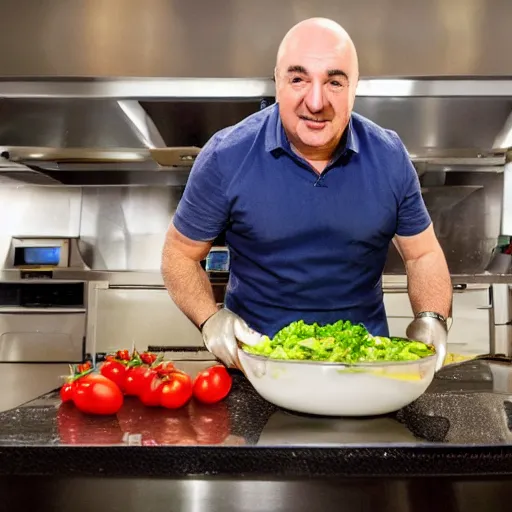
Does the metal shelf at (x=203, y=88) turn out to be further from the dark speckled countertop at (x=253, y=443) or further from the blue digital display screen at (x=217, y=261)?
the dark speckled countertop at (x=253, y=443)

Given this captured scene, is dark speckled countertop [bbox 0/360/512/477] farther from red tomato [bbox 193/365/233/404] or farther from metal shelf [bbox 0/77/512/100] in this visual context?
metal shelf [bbox 0/77/512/100]

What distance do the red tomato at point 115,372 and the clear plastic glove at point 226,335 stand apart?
300mm

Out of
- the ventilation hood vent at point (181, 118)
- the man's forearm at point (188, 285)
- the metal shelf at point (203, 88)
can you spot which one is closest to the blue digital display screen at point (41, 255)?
the ventilation hood vent at point (181, 118)

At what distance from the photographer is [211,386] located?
1.32 m

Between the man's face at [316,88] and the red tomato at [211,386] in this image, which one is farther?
the man's face at [316,88]

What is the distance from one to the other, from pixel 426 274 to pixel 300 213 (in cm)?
43

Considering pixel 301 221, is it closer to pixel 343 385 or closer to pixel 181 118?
pixel 343 385

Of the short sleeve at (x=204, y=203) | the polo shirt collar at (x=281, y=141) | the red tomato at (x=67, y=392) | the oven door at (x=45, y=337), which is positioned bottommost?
the oven door at (x=45, y=337)

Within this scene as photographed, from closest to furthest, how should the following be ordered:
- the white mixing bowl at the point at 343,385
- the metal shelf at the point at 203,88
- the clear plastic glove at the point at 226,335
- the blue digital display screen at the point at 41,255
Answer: the white mixing bowl at the point at 343,385 < the clear plastic glove at the point at 226,335 < the metal shelf at the point at 203,88 < the blue digital display screen at the point at 41,255

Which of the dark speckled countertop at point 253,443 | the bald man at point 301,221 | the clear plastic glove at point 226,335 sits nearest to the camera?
the dark speckled countertop at point 253,443

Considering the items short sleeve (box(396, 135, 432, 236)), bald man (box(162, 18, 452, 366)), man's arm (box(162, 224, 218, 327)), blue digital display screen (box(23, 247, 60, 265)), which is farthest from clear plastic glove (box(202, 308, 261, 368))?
blue digital display screen (box(23, 247, 60, 265))

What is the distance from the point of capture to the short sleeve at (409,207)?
6.35 feet

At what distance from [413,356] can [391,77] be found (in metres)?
2.78

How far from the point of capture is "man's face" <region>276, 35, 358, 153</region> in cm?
169
